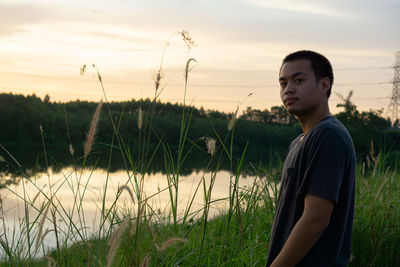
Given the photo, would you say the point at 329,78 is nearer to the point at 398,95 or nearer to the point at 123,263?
the point at 123,263

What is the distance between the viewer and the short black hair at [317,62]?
1921 millimetres

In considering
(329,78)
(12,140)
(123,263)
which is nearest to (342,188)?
(329,78)

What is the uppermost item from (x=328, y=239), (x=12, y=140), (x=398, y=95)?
(x=398, y=95)

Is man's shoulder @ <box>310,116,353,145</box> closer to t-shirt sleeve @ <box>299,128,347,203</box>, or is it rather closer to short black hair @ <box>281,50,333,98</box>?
t-shirt sleeve @ <box>299,128,347,203</box>

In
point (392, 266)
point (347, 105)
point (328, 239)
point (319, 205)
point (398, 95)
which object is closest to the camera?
point (319, 205)

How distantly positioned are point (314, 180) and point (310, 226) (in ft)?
0.58

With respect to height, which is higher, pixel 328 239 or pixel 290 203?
pixel 290 203

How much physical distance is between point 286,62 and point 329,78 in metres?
0.21

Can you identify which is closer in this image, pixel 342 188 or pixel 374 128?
A: pixel 342 188

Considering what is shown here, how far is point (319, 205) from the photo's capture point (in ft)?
5.31

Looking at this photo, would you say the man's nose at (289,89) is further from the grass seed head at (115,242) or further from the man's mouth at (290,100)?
the grass seed head at (115,242)

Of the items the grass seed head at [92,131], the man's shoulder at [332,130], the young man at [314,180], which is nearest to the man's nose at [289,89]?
the young man at [314,180]

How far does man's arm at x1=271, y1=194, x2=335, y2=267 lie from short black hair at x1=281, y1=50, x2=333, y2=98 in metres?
0.59

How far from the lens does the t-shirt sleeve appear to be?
1605 millimetres
